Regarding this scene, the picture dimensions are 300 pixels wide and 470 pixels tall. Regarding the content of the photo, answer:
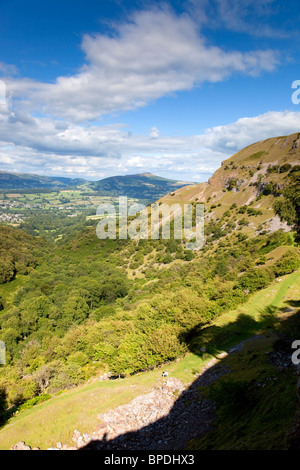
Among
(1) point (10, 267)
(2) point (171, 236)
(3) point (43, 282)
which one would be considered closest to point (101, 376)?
(3) point (43, 282)

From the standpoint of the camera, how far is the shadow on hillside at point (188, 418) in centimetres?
1686

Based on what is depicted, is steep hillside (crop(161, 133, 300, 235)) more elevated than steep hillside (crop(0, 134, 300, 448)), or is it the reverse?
steep hillside (crop(161, 133, 300, 235))

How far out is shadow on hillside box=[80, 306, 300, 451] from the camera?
55.3ft

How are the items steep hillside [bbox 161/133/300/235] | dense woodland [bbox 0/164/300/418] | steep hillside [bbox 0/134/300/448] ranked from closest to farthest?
1. steep hillside [bbox 0/134/300/448]
2. dense woodland [bbox 0/164/300/418]
3. steep hillside [bbox 161/133/300/235]

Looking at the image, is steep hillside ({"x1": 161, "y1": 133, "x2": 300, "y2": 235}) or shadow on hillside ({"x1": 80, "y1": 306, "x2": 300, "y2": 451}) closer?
shadow on hillside ({"x1": 80, "y1": 306, "x2": 300, "y2": 451})

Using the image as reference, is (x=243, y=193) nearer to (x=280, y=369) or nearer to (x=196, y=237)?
(x=196, y=237)

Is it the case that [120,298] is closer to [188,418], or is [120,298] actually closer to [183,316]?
[183,316]

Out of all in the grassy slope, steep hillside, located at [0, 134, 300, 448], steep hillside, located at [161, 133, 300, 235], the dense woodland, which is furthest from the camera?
steep hillside, located at [161, 133, 300, 235]

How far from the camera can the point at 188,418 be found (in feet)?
60.7

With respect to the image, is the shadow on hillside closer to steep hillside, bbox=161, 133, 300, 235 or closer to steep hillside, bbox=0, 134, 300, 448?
steep hillside, bbox=0, 134, 300, 448

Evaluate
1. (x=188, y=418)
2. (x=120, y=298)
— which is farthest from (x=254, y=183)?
(x=188, y=418)

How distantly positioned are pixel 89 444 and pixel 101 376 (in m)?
14.9

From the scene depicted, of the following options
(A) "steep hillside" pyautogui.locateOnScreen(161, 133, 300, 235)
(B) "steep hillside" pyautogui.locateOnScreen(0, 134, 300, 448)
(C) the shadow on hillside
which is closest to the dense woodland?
(B) "steep hillside" pyautogui.locateOnScreen(0, 134, 300, 448)

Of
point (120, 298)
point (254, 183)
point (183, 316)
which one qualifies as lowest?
point (120, 298)
